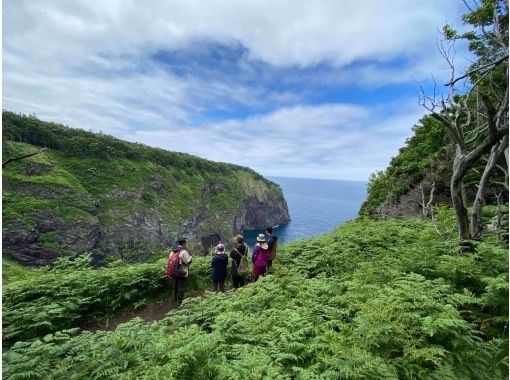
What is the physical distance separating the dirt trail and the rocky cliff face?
49.9 meters

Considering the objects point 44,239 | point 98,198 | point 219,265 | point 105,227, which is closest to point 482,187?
point 219,265

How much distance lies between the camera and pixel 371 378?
4.28 meters

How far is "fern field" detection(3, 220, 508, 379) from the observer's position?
15.3 feet

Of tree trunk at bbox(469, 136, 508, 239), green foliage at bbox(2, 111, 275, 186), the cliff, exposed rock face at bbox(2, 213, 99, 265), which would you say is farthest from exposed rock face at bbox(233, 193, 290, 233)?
tree trunk at bbox(469, 136, 508, 239)

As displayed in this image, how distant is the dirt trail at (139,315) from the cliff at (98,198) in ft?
157

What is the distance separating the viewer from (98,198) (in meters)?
87.8

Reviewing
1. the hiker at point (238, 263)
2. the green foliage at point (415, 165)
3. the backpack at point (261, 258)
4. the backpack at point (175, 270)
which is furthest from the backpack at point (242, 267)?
the green foliage at point (415, 165)

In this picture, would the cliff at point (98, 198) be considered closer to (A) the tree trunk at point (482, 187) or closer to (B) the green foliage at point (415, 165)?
(B) the green foliage at point (415, 165)

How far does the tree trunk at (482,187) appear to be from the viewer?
8.34 meters

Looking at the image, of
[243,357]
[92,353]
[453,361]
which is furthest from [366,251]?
[92,353]

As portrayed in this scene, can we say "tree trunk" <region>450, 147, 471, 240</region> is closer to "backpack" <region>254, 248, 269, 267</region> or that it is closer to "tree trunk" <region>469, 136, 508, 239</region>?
"tree trunk" <region>469, 136, 508, 239</region>

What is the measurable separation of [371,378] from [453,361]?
4.75 ft

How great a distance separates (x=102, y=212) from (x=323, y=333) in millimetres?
89924

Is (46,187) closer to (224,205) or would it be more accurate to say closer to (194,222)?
(194,222)
